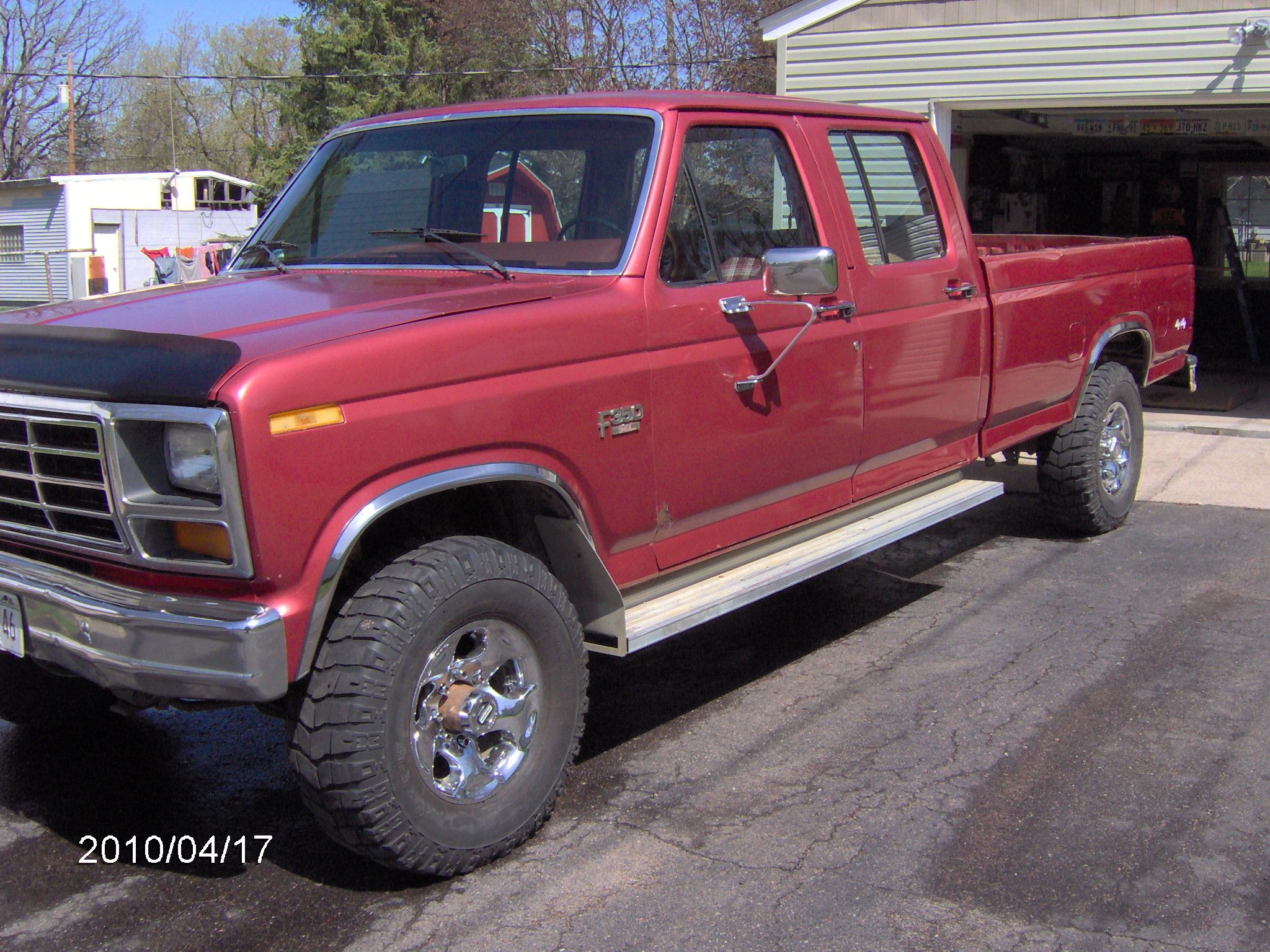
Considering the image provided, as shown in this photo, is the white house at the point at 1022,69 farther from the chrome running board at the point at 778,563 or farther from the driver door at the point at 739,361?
the driver door at the point at 739,361

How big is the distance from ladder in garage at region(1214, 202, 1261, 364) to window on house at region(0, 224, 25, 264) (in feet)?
104

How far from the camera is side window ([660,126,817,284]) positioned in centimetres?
414

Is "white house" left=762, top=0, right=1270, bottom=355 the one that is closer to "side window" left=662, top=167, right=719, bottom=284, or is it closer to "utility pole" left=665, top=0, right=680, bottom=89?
"side window" left=662, top=167, right=719, bottom=284

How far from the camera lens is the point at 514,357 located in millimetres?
3443

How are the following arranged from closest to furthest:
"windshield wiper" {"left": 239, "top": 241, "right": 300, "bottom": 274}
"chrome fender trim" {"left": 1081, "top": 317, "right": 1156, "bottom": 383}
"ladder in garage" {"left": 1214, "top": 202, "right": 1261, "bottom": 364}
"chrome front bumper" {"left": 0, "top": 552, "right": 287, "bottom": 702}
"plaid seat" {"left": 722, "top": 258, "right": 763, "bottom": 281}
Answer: "chrome front bumper" {"left": 0, "top": 552, "right": 287, "bottom": 702} → "plaid seat" {"left": 722, "top": 258, "right": 763, "bottom": 281} → "windshield wiper" {"left": 239, "top": 241, "right": 300, "bottom": 274} → "chrome fender trim" {"left": 1081, "top": 317, "right": 1156, "bottom": 383} → "ladder in garage" {"left": 1214, "top": 202, "right": 1261, "bottom": 364}

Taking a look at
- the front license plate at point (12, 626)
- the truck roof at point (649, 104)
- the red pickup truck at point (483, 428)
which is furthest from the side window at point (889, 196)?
the front license plate at point (12, 626)

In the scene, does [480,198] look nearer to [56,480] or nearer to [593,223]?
[593,223]

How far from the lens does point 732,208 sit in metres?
4.38

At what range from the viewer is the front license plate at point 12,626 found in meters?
3.25

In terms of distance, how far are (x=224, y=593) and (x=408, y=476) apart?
20.9 inches

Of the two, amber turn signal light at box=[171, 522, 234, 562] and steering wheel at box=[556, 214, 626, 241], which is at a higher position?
steering wheel at box=[556, 214, 626, 241]

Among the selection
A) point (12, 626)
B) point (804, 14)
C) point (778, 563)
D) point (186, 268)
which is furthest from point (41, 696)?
point (186, 268)

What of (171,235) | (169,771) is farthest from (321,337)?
(171,235)

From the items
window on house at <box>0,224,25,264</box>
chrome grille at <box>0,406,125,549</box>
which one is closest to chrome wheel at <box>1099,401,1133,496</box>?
chrome grille at <box>0,406,125,549</box>
